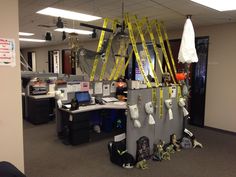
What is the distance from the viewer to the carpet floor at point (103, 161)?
3043 mm

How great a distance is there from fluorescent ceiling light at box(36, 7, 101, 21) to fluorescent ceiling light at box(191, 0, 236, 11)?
7.31ft

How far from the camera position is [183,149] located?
3.92 m

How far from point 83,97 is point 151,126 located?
1567mm

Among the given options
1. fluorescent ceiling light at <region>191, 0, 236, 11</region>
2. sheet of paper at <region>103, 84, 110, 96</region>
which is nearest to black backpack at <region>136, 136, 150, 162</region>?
sheet of paper at <region>103, 84, 110, 96</region>

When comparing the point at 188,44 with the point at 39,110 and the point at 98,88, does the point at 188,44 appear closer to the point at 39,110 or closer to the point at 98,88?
the point at 98,88

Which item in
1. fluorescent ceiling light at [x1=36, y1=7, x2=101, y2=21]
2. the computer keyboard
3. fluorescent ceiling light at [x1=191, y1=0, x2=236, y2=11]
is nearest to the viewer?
fluorescent ceiling light at [x1=191, y1=0, x2=236, y2=11]

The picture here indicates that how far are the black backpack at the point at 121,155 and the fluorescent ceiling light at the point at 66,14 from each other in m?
2.65

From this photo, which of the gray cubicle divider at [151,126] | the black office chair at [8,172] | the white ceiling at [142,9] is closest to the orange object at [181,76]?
the gray cubicle divider at [151,126]

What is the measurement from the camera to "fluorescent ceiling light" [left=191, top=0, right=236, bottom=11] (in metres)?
3.19

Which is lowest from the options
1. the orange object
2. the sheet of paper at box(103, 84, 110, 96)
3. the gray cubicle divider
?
the gray cubicle divider

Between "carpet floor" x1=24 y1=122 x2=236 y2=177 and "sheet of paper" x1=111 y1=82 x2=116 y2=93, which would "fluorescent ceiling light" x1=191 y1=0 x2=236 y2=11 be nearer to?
"sheet of paper" x1=111 y1=82 x2=116 y2=93

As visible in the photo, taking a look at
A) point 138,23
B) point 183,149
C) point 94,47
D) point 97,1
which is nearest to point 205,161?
point 183,149

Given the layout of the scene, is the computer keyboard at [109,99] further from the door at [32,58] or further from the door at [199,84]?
the door at [32,58]

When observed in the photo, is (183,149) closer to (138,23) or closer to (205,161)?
(205,161)
